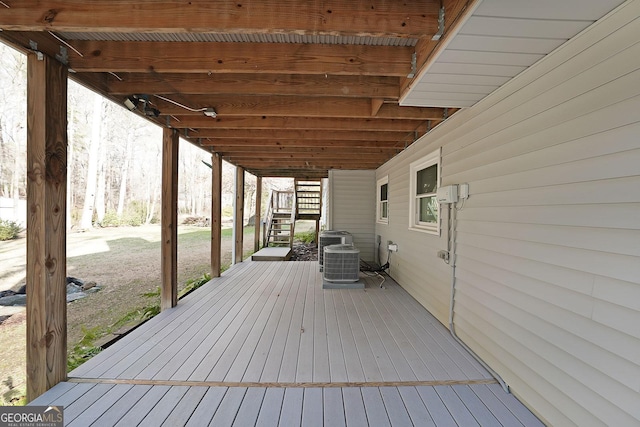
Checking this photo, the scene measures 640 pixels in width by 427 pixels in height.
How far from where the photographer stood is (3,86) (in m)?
8.28

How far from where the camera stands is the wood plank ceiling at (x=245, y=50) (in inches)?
61.5

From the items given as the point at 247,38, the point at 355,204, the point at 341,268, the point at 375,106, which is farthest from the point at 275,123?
the point at 355,204

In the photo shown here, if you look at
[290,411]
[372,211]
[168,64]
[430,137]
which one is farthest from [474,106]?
[372,211]

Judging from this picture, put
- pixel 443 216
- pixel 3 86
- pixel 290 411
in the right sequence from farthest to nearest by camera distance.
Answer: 1. pixel 3 86
2. pixel 443 216
3. pixel 290 411

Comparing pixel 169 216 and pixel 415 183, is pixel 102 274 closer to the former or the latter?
pixel 169 216

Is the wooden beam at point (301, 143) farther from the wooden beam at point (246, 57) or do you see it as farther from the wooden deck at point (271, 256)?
the wooden deck at point (271, 256)

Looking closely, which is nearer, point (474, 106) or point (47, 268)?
point (47, 268)

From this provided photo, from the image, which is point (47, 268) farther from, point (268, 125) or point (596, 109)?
point (596, 109)

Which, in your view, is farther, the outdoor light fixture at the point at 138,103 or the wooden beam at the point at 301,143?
the wooden beam at the point at 301,143

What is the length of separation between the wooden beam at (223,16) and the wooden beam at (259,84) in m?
0.86

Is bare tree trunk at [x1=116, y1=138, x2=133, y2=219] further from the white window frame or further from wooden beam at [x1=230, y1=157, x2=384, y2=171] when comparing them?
the white window frame

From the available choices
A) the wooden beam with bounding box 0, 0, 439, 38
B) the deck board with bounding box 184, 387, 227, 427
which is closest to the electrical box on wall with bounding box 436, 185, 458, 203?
the wooden beam with bounding box 0, 0, 439, 38

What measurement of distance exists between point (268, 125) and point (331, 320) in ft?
8.37

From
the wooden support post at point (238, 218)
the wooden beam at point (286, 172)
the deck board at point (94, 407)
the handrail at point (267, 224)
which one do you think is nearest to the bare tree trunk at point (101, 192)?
the handrail at point (267, 224)
